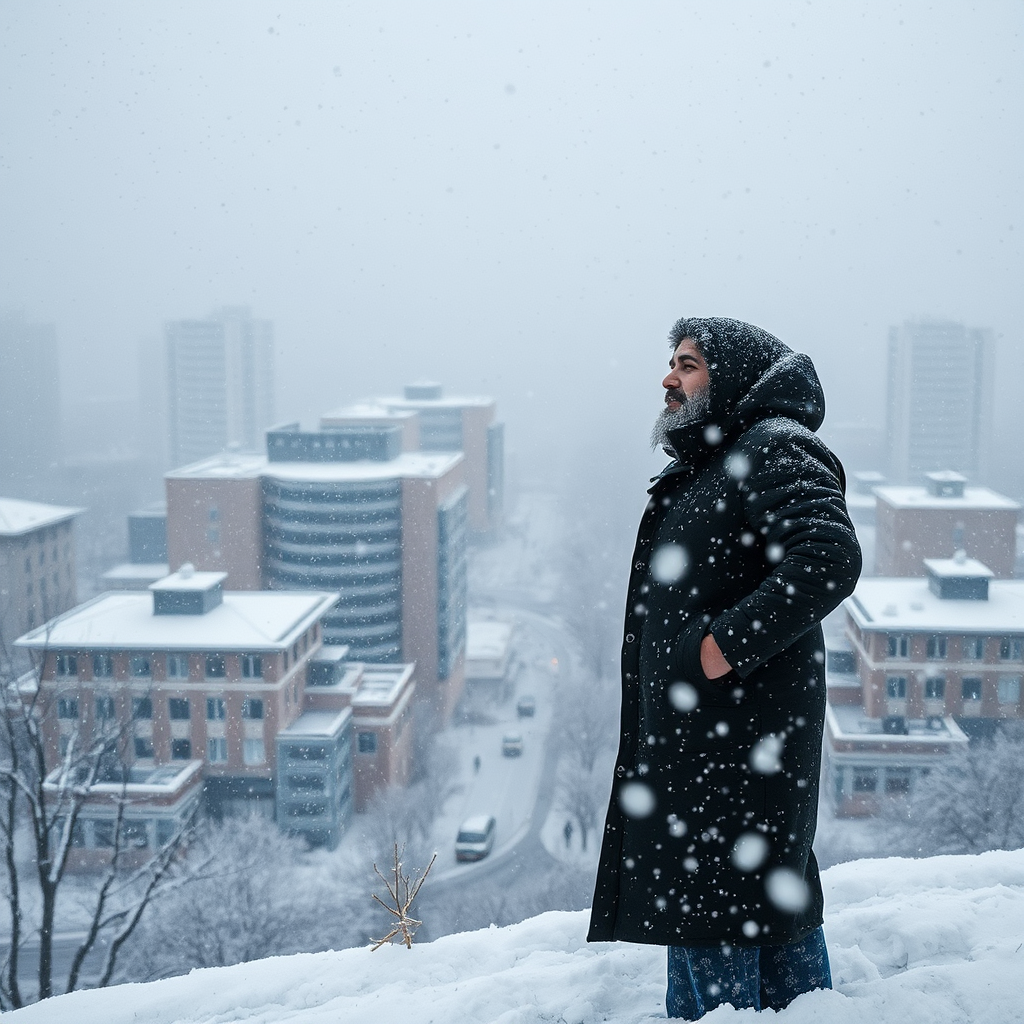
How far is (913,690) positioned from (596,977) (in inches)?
690

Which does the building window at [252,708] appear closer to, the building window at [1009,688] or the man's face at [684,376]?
the building window at [1009,688]

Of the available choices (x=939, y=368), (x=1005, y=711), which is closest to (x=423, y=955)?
(x=1005, y=711)

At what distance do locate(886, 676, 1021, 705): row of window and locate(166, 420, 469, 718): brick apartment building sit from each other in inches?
506

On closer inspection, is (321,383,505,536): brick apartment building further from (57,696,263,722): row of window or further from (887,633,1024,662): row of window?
(887,633,1024,662): row of window

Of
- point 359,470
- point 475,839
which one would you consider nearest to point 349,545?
point 359,470

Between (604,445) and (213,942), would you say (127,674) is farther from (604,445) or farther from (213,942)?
(604,445)

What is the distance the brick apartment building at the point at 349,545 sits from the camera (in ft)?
Result: 88.4

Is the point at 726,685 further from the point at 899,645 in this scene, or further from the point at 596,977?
the point at 899,645

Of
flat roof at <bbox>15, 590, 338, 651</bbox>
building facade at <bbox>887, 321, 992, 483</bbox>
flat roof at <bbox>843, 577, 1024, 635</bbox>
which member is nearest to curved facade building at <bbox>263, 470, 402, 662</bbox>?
flat roof at <bbox>15, 590, 338, 651</bbox>

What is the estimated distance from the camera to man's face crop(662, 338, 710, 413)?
1.88 metres

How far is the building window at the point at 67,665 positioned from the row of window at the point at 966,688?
1601 cm

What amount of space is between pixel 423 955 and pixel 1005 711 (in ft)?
60.9

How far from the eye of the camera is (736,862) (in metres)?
1.79

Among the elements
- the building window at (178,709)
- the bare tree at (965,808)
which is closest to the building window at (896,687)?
the bare tree at (965,808)
